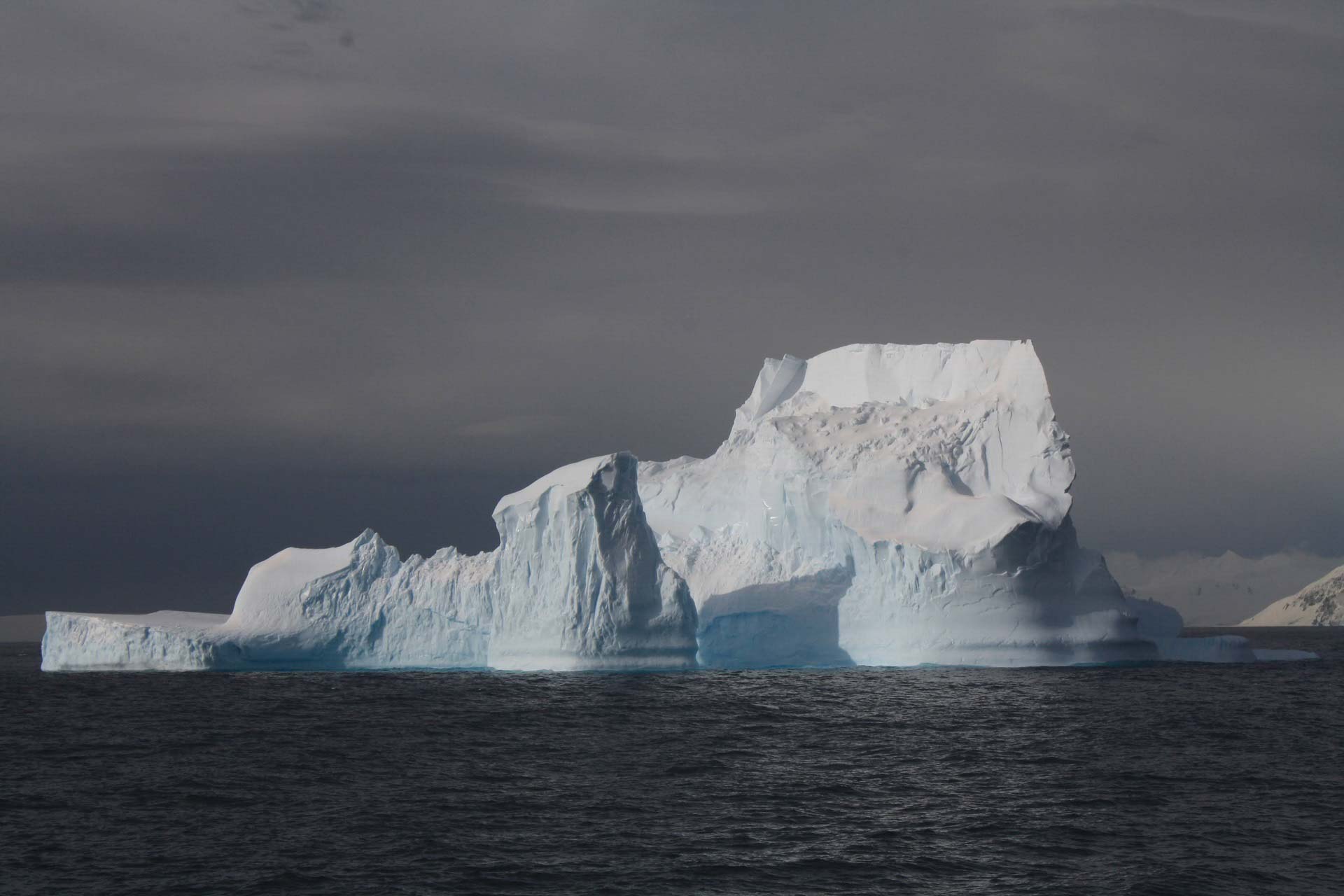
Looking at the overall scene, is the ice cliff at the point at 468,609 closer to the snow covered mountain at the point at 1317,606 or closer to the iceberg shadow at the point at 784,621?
the iceberg shadow at the point at 784,621

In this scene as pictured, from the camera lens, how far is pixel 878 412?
39.8 m

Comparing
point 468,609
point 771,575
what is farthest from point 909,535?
point 468,609

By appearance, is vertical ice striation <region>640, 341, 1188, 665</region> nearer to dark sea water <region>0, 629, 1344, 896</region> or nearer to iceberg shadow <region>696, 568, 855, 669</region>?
iceberg shadow <region>696, 568, 855, 669</region>

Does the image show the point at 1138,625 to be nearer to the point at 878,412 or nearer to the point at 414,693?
the point at 878,412

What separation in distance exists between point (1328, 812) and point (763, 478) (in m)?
23.1

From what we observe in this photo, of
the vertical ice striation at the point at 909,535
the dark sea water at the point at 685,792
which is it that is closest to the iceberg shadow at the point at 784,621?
the vertical ice striation at the point at 909,535

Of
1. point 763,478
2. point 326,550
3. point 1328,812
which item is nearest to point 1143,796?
point 1328,812

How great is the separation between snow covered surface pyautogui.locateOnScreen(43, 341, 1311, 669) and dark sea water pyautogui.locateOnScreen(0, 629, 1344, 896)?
2.87 meters

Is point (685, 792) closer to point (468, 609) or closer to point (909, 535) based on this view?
point (909, 535)

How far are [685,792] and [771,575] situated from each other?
1886 cm

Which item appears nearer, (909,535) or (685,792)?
(685,792)

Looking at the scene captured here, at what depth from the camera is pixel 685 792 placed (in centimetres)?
1823

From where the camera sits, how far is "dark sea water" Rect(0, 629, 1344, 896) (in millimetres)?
13836

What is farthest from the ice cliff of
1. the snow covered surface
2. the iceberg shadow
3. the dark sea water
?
the dark sea water
